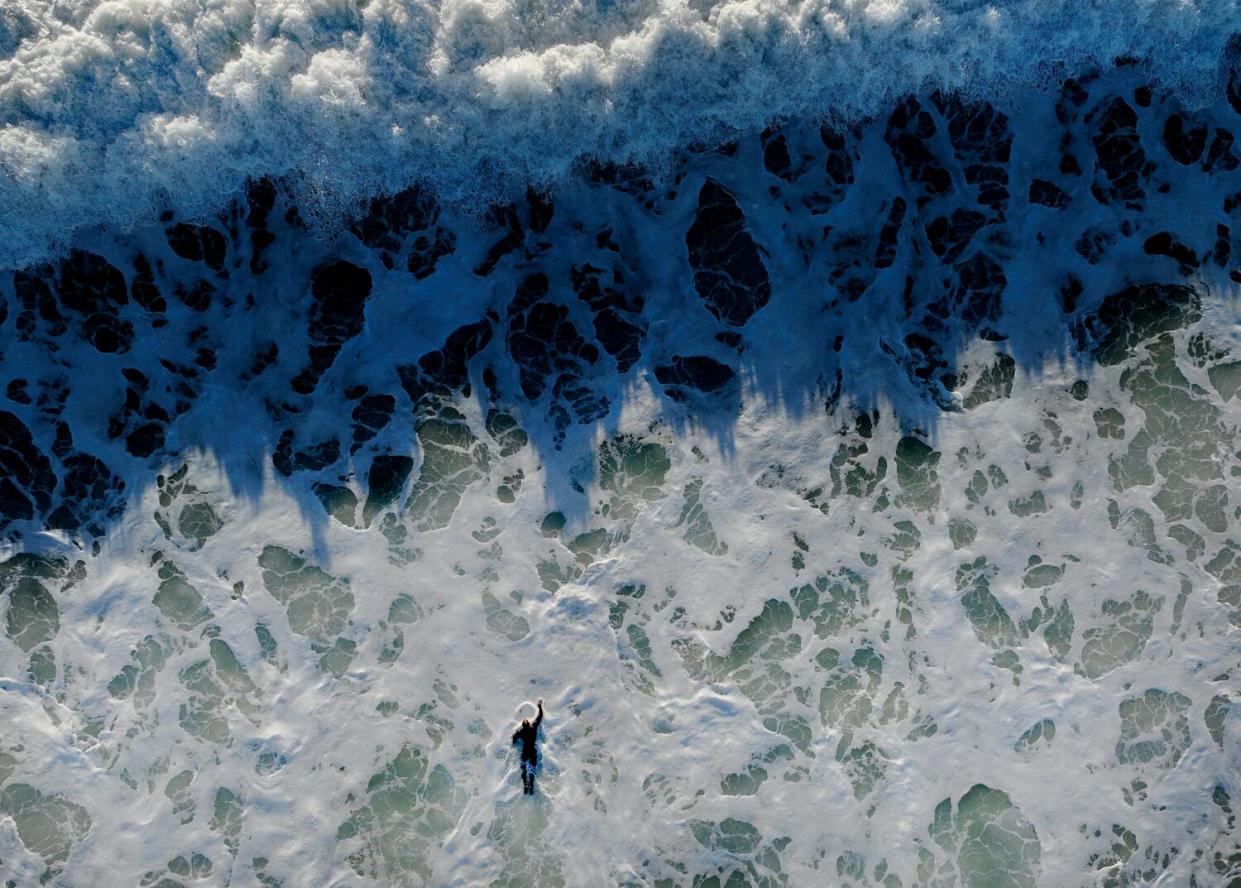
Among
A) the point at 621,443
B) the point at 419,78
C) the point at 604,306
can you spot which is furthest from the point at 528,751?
the point at 419,78

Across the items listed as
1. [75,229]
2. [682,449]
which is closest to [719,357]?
[682,449]

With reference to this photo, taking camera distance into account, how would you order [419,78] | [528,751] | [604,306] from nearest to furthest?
[528,751] < [419,78] < [604,306]

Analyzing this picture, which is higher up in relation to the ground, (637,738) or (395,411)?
(395,411)

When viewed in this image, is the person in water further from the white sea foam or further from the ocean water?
the white sea foam

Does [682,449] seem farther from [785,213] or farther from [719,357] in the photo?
[785,213]

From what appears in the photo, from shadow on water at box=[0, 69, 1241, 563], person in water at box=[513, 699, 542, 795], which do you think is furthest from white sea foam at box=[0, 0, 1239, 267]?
person in water at box=[513, 699, 542, 795]

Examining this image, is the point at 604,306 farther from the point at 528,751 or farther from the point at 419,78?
the point at 528,751

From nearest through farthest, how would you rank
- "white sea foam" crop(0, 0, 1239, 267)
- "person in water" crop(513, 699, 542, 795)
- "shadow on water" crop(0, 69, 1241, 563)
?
"person in water" crop(513, 699, 542, 795), "white sea foam" crop(0, 0, 1239, 267), "shadow on water" crop(0, 69, 1241, 563)
